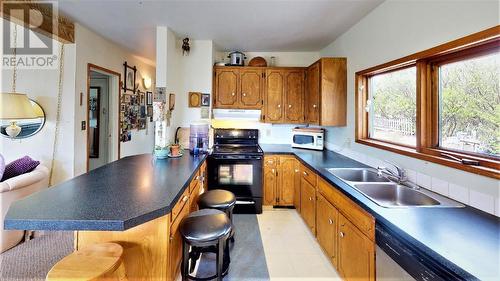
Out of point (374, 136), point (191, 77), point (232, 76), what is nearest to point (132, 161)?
point (191, 77)

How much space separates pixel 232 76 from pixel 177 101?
96 centimetres

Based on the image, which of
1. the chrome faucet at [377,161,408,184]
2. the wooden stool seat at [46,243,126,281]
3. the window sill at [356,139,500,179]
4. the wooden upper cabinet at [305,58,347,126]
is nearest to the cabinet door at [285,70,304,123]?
the wooden upper cabinet at [305,58,347,126]

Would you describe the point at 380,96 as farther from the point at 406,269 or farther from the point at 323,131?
the point at 406,269

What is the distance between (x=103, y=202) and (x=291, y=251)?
1.97 m

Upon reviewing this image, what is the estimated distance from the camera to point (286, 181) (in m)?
3.79

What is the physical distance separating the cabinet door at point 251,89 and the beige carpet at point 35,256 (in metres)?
2.88

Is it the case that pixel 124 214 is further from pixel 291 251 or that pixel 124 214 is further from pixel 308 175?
pixel 308 175

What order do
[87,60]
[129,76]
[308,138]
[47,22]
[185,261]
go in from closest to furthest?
[185,261]
[47,22]
[87,60]
[308,138]
[129,76]

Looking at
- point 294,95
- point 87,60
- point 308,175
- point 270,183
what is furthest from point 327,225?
point 87,60

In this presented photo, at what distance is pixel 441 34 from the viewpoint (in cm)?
179

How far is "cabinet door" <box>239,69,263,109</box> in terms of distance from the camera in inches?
163

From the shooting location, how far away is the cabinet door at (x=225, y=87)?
4.11 meters

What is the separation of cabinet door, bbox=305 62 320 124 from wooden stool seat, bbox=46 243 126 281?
2956 millimetres

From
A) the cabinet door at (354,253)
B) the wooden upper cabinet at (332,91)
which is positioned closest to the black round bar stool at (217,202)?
the cabinet door at (354,253)
